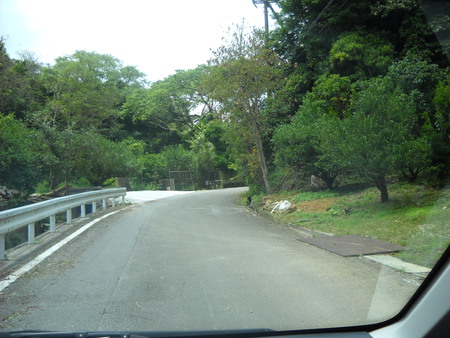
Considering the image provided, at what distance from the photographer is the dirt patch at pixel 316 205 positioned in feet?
44.9

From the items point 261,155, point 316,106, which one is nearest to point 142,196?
point 261,155

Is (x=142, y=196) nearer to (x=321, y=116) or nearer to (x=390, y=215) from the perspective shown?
(x=321, y=116)

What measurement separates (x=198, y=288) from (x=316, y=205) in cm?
952

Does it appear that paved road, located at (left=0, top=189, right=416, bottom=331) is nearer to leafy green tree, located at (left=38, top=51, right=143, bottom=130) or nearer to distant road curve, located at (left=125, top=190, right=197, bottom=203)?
distant road curve, located at (left=125, top=190, right=197, bottom=203)

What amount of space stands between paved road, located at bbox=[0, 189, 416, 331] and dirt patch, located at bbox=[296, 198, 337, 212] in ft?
15.6

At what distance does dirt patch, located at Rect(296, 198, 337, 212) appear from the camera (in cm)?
1370

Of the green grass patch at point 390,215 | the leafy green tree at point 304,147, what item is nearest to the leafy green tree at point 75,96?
the leafy green tree at point 304,147

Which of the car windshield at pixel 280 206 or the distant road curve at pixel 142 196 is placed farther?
the distant road curve at pixel 142 196

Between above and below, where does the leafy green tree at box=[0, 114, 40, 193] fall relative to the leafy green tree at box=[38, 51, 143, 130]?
below

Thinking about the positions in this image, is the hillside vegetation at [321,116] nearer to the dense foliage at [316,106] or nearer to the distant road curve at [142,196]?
the dense foliage at [316,106]

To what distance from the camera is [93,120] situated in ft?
126

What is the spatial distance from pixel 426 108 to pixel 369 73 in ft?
17.1

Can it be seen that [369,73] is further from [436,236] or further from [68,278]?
[68,278]

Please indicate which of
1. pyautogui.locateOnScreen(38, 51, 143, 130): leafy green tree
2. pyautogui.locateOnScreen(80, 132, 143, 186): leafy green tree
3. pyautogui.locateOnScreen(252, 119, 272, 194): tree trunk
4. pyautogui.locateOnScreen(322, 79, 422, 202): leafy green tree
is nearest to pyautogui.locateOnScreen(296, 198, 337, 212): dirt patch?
pyautogui.locateOnScreen(322, 79, 422, 202): leafy green tree
